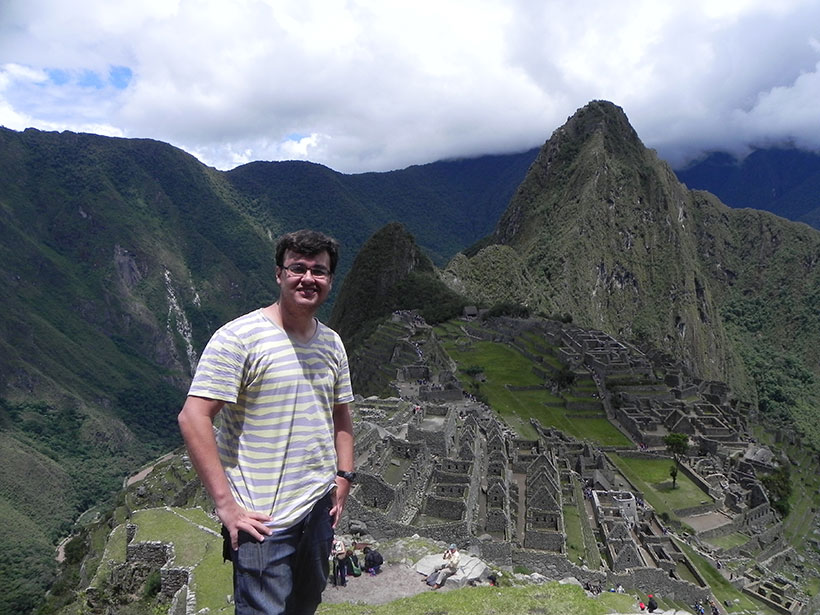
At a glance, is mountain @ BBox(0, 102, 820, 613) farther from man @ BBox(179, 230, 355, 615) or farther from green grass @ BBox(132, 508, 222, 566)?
man @ BBox(179, 230, 355, 615)

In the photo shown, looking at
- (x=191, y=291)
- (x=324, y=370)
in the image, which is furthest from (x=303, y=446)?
(x=191, y=291)

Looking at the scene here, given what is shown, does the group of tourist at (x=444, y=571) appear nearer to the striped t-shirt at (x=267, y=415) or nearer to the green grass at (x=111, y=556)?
the green grass at (x=111, y=556)

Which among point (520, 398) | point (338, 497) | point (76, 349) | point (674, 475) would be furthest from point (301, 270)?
point (76, 349)

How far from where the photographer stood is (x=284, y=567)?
181 inches

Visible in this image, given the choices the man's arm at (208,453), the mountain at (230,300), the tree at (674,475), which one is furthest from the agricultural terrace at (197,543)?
the mountain at (230,300)

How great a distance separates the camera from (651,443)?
46594 millimetres

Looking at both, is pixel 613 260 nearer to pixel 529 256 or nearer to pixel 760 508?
pixel 529 256

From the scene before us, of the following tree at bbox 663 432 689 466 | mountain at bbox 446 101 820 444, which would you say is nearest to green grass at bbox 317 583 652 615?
tree at bbox 663 432 689 466

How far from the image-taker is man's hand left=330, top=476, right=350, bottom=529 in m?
5.11

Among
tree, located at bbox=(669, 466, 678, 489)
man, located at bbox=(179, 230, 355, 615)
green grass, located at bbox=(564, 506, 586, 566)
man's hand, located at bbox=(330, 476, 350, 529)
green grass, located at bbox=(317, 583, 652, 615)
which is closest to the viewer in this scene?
man, located at bbox=(179, 230, 355, 615)

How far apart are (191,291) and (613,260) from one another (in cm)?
13122

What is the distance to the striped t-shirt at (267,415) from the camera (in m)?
4.30

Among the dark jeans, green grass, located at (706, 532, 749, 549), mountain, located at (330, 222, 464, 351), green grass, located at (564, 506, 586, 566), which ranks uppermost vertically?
mountain, located at (330, 222, 464, 351)

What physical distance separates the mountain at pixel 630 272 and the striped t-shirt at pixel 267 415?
375ft
